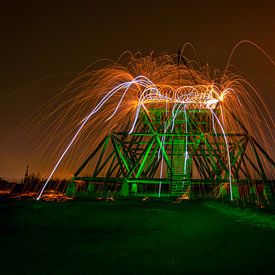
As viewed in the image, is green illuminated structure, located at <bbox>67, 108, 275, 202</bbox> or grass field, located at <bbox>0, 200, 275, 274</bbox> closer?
grass field, located at <bbox>0, 200, 275, 274</bbox>

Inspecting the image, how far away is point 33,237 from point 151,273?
360cm

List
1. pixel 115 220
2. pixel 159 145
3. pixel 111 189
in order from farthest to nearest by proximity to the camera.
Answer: pixel 111 189 → pixel 159 145 → pixel 115 220

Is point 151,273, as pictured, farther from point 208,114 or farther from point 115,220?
point 208,114

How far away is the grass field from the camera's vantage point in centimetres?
456

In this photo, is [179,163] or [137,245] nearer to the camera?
[137,245]

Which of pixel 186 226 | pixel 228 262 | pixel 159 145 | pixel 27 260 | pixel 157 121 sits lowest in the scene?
pixel 27 260

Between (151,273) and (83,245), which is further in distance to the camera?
(83,245)

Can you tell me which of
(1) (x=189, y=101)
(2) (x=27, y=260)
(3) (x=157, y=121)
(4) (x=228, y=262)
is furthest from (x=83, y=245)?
(3) (x=157, y=121)

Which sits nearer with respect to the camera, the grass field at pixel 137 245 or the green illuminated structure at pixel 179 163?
the grass field at pixel 137 245

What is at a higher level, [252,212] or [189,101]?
[189,101]

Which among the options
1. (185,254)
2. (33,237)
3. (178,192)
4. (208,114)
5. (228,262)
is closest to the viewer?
(228,262)

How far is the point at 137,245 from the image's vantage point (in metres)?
6.02

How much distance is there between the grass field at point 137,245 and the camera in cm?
456

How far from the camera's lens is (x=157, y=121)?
26203 millimetres
